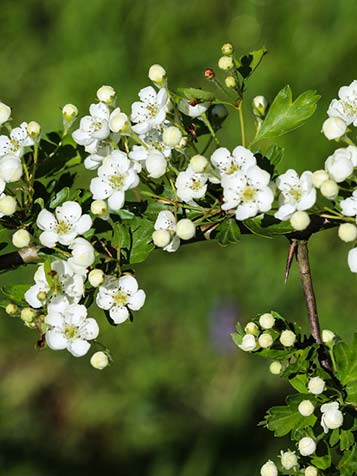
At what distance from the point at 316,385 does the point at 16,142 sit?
795mm

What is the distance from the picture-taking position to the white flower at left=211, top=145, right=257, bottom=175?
1.43 metres

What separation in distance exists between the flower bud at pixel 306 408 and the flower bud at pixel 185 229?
371 millimetres

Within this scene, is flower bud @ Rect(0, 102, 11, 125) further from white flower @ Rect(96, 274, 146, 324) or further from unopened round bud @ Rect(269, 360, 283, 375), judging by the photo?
unopened round bud @ Rect(269, 360, 283, 375)

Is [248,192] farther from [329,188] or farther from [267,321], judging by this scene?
[267,321]

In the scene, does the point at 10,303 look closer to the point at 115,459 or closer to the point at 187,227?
the point at 187,227

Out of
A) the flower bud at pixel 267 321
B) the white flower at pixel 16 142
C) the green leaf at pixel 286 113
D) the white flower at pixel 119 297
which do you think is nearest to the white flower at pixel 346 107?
the green leaf at pixel 286 113

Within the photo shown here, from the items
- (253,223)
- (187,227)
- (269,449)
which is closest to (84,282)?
(187,227)

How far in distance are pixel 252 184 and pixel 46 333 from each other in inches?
18.8

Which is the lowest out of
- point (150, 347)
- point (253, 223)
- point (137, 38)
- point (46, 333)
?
point (150, 347)

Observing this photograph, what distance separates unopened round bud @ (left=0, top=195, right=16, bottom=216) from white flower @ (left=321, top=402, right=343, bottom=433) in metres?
0.69

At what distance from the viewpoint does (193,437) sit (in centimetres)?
339

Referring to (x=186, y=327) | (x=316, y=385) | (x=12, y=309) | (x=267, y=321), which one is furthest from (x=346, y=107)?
(x=186, y=327)

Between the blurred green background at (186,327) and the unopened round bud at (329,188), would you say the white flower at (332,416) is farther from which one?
the blurred green background at (186,327)

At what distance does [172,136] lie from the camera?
1.47m
